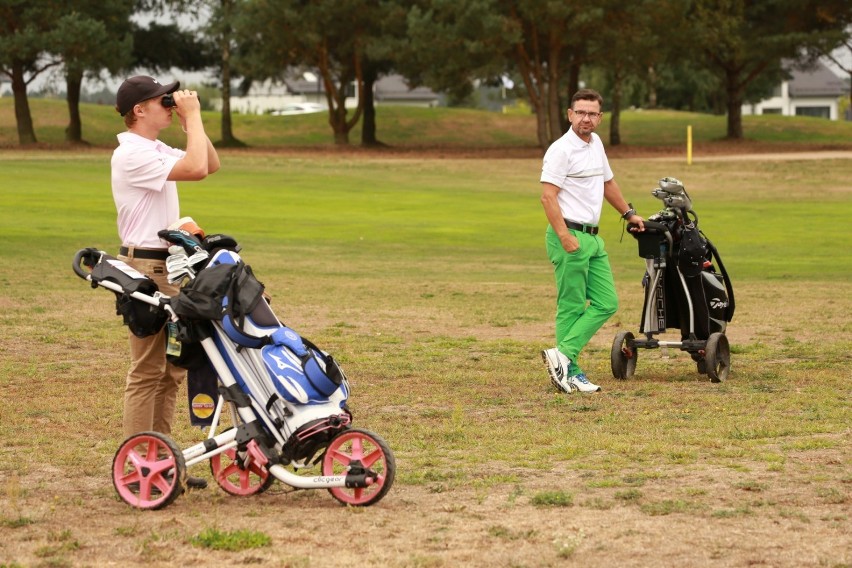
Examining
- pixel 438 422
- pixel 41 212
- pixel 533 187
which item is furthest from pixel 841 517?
pixel 533 187

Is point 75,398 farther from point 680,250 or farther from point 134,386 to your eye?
point 680,250

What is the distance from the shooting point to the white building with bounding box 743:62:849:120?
505ft

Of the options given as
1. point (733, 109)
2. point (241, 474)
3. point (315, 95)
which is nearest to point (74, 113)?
point (733, 109)

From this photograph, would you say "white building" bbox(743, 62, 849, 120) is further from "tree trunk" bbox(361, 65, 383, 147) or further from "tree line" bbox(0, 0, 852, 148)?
"tree trunk" bbox(361, 65, 383, 147)

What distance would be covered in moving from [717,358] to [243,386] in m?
5.02

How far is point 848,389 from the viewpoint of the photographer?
989 centimetres

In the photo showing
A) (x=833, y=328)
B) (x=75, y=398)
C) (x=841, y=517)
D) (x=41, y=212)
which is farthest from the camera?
(x=41, y=212)

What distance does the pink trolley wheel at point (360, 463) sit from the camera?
6234mm

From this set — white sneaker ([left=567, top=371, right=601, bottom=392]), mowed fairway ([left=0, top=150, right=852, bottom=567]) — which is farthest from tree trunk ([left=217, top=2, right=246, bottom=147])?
white sneaker ([left=567, top=371, right=601, bottom=392])

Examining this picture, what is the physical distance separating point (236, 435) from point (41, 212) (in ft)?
79.6

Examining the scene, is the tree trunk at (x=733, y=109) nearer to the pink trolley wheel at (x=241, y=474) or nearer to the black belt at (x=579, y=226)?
the black belt at (x=579, y=226)

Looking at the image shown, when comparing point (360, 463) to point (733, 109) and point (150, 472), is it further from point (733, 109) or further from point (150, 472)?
point (733, 109)

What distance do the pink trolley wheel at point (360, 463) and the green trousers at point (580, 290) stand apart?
3.88 metres

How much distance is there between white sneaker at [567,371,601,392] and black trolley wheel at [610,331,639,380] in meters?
0.68
